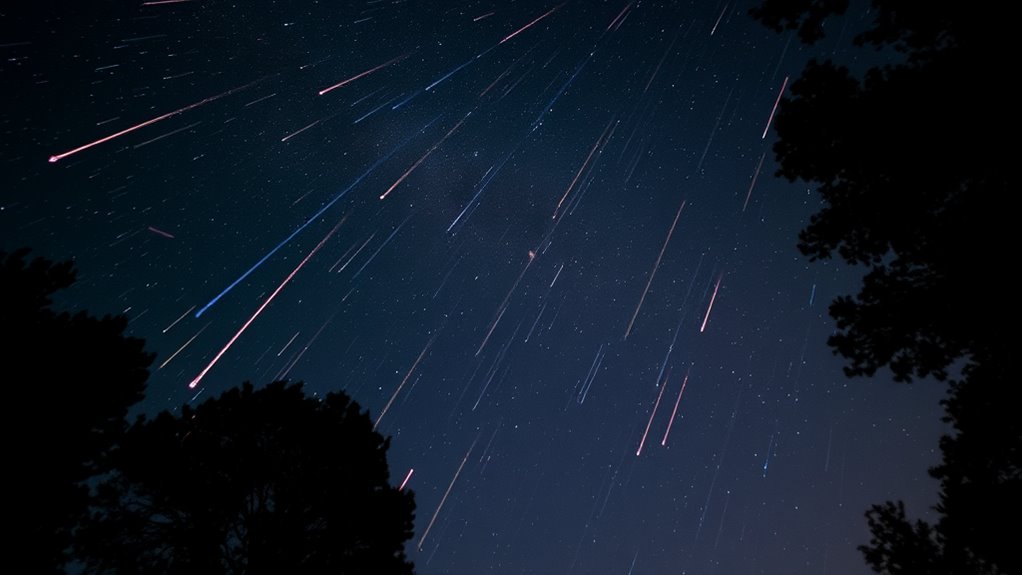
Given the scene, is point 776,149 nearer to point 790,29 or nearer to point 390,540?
point 790,29

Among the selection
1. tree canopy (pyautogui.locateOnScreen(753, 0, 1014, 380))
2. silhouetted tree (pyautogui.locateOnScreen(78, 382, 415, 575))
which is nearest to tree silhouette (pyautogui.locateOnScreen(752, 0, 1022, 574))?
tree canopy (pyautogui.locateOnScreen(753, 0, 1014, 380))

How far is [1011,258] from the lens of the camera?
4590 mm

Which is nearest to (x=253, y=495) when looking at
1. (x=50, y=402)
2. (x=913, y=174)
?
(x=50, y=402)

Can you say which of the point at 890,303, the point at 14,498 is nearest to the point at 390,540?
the point at 14,498

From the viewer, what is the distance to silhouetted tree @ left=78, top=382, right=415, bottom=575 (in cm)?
1046

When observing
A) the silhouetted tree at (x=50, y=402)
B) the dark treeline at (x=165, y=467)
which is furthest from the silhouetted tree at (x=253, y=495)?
the silhouetted tree at (x=50, y=402)

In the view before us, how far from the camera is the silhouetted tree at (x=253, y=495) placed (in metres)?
10.5

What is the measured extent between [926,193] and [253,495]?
16021mm

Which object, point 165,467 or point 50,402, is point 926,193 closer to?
point 50,402

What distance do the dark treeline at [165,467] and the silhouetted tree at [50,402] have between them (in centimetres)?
2

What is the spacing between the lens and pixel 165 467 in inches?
422

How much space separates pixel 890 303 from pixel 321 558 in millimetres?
14021

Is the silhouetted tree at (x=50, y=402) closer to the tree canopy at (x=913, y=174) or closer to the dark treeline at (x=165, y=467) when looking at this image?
the dark treeline at (x=165, y=467)

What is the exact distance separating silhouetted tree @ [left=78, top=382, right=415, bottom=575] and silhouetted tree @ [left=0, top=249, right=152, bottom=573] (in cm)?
274
